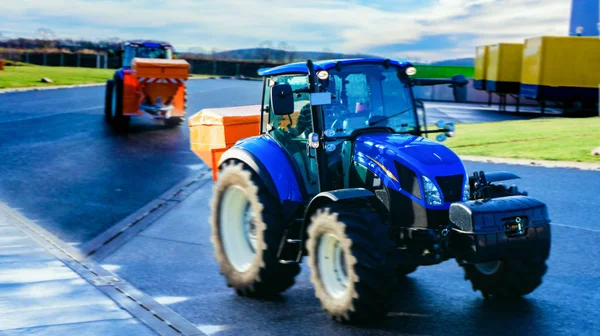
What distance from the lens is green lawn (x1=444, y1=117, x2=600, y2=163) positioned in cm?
1922

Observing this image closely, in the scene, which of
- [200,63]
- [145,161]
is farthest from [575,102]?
[200,63]

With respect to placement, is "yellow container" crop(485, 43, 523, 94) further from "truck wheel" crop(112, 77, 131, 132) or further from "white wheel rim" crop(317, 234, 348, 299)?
"white wheel rim" crop(317, 234, 348, 299)

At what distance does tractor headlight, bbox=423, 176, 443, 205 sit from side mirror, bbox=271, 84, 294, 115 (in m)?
1.30

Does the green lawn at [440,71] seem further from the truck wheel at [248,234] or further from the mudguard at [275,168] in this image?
the mudguard at [275,168]

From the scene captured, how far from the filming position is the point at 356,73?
296 inches

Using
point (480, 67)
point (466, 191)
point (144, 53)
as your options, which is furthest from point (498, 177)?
point (480, 67)


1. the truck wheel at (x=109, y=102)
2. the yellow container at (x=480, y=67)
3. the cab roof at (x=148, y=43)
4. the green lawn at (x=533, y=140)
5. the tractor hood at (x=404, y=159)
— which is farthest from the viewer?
the yellow container at (x=480, y=67)

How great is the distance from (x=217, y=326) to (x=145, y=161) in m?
11.3

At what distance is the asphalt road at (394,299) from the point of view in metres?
6.82

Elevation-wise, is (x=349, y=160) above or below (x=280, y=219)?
above

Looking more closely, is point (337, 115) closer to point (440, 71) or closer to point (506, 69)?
point (506, 69)

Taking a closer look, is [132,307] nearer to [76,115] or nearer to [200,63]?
[76,115]

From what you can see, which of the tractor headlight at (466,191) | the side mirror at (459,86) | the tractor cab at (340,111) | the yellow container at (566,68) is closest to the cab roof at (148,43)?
the yellow container at (566,68)

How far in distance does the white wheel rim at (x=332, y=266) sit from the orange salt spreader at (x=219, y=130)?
474cm
